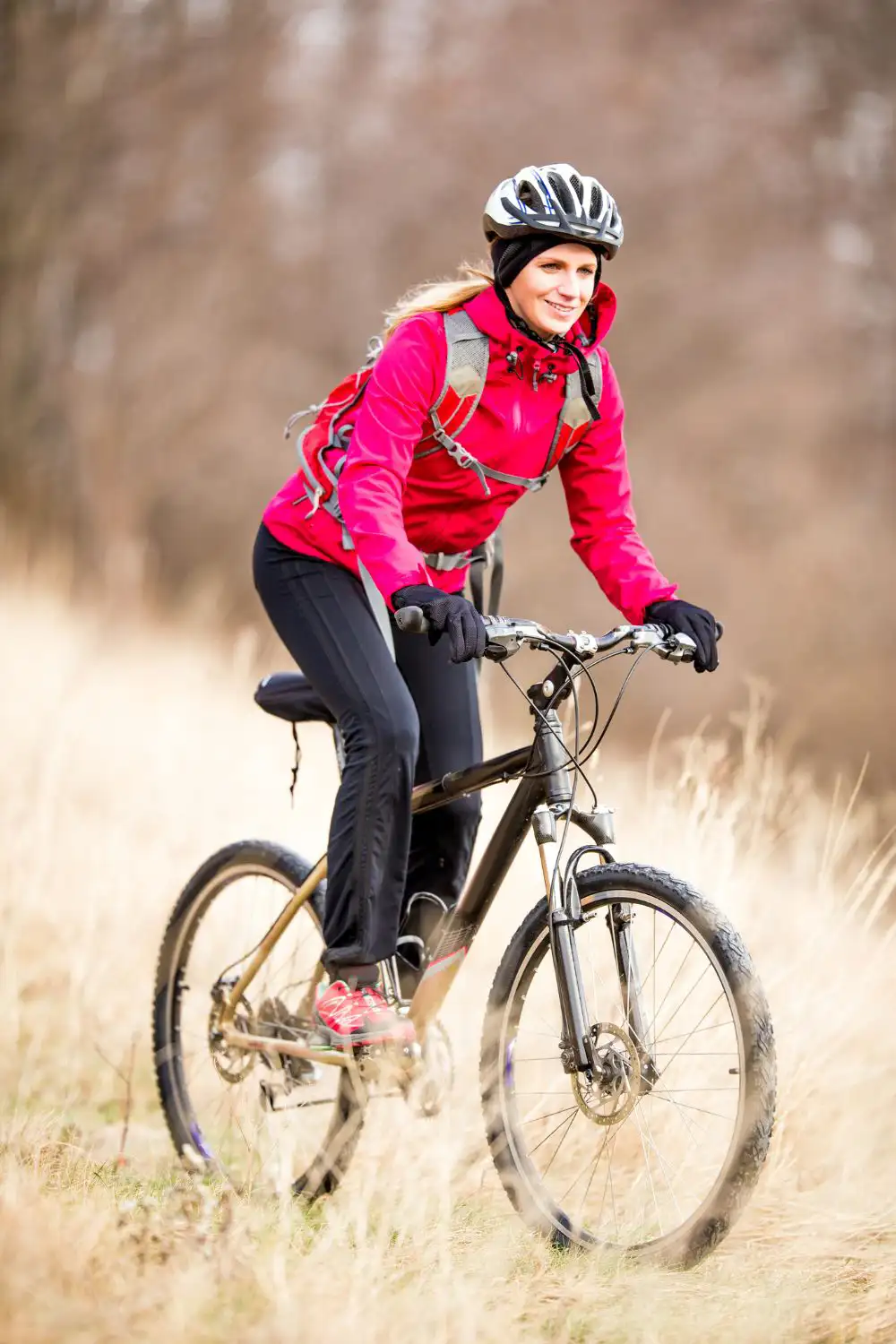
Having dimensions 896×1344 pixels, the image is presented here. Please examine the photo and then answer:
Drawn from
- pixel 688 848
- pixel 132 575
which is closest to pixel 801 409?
pixel 132 575

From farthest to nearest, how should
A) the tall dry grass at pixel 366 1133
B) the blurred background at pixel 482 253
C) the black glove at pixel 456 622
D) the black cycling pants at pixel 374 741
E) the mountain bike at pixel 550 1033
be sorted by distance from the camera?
the blurred background at pixel 482 253 < the black cycling pants at pixel 374 741 < the mountain bike at pixel 550 1033 < the black glove at pixel 456 622 < the tall dry grass at pixel 366 1133

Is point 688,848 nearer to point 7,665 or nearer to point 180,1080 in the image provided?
point 180,1080

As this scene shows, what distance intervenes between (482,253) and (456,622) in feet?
63.9

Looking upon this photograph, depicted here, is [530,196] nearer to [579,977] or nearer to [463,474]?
[463,474]

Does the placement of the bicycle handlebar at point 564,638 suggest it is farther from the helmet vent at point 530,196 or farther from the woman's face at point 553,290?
the helmet vent at point 530,196

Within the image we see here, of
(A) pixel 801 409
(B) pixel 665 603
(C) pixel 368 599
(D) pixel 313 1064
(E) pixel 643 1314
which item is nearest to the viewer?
(E) pixel 643 1314

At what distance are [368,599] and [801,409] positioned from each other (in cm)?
2054

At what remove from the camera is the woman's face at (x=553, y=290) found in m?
3.00

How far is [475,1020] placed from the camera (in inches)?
173

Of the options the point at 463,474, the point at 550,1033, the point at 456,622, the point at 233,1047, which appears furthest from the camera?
the point at 233,1047

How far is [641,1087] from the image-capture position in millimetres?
2637

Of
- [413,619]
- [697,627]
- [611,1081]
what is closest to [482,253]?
[697,627]

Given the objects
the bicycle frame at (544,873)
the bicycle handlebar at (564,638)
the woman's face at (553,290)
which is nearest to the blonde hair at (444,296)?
the woman's face at (553,290)

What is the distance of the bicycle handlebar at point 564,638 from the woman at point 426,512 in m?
0.09
